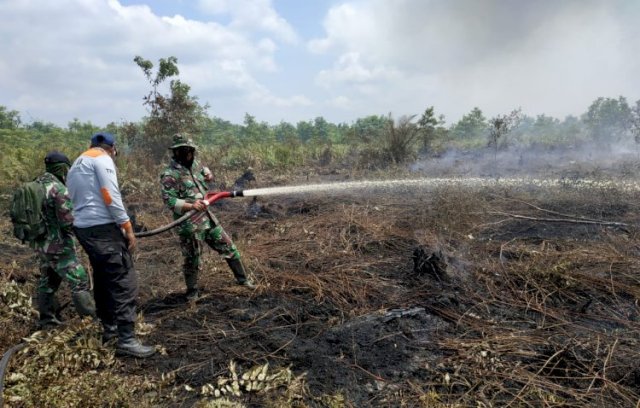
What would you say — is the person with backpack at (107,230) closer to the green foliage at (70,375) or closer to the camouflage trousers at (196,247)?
the green foliage at (70,375)

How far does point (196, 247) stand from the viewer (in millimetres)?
4121

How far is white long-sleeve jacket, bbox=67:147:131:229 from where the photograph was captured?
3041 millimetres

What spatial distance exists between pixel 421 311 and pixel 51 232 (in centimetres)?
332

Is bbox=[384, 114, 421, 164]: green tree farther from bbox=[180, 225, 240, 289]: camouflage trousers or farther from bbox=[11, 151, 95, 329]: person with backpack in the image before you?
bbox=[11, 151, 95, 329]: person with backpack

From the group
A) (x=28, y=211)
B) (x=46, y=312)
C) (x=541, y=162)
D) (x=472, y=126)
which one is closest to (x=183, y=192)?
(x=28, y=211)

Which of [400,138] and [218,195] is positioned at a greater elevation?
[400,138]

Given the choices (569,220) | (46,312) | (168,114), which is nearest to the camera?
(46,312)

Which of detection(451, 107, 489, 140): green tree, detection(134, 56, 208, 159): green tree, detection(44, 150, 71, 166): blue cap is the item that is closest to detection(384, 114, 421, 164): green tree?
detection(134, 56, 208, 159): green tree

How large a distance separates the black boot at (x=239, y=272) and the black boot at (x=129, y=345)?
1272 mm

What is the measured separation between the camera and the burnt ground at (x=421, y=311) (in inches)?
110

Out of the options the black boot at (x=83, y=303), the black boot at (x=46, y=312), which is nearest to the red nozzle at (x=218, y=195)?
the black boot at (x=83, y=303)

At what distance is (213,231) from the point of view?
4184mm

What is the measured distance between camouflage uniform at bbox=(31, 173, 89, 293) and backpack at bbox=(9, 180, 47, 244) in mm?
64

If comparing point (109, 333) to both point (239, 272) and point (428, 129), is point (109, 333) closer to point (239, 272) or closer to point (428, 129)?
point (239, 272)
